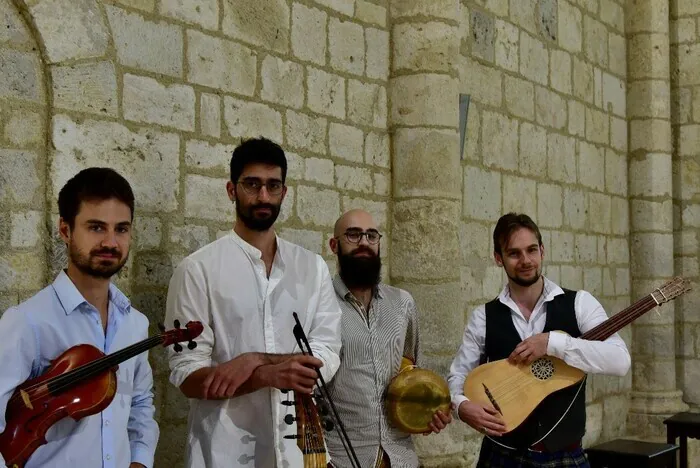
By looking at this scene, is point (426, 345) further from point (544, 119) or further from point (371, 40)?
point (544, 119)

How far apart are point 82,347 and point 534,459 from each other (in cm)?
180

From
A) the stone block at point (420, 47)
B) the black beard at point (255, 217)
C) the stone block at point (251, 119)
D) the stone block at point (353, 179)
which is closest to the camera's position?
the black beard at point (255, 217)

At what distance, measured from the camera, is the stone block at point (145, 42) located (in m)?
3.70

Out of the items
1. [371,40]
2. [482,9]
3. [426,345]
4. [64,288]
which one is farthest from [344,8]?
[64,288]

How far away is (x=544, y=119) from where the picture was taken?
23.1 feet

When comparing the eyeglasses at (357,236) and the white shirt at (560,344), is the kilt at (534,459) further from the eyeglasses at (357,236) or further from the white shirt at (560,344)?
the eyeglasses at (357,236)

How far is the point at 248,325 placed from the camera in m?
2.95

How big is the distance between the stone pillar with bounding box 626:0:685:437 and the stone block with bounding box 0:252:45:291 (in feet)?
20.1

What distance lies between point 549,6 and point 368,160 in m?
2.78

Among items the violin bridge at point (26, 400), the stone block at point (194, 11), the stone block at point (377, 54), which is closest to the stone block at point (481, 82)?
the stone block at point (377, 54)

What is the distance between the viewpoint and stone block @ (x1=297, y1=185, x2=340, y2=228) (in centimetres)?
471

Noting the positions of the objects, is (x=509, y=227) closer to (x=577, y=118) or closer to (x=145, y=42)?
(x=145, y=42)

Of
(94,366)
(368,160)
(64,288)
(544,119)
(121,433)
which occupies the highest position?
(544,119)

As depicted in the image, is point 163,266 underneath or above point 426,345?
above
